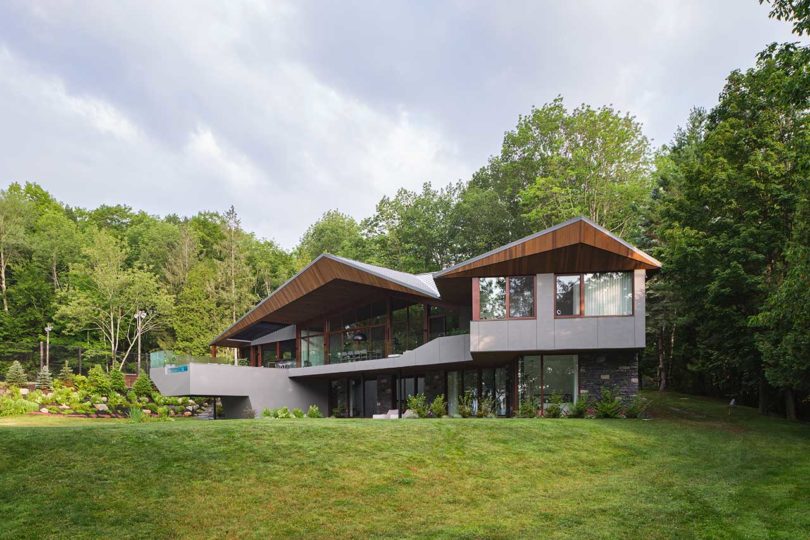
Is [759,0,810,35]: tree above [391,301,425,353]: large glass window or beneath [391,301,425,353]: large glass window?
above

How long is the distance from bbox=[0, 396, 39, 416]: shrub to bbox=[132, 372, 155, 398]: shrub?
560 centimetres

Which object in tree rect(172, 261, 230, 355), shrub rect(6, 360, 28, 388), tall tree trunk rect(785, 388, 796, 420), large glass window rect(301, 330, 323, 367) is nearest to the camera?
tall tree trunk rect(785, 388, 796, 420)

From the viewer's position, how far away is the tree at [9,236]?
4547cm

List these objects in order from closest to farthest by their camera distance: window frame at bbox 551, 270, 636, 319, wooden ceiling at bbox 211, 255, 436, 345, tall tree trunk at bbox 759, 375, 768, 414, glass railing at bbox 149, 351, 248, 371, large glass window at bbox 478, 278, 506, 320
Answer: window frame at bbox 551, 270, 636, 319 < large glass window at bbox 478, 278, 506, 320 < tall tree trunk at bbox 759, 375, 768, 414 < wooden ceiling at bbox 211, 255, 436, 345 < glass railing at bbox 149, 351, 248, 371

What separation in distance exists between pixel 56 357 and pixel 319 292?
27.1 meters

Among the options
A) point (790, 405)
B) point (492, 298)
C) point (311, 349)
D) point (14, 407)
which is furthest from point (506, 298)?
point (14, 407)

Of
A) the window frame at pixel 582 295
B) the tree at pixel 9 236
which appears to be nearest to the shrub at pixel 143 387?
the tree at pixel 9 236

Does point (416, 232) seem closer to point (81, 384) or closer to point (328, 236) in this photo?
point (328, 236)

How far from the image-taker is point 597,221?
114ft

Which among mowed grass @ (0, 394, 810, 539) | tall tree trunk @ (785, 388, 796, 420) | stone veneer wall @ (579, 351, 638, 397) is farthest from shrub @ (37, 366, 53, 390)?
tall tree trunk @ (785, 388, 796, 420)

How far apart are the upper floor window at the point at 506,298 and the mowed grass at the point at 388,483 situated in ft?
16.5

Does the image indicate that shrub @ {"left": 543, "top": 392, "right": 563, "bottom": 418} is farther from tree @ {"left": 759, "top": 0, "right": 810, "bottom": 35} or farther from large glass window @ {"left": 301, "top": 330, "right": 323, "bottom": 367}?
large glass window @ {"left": 301, "top": 330, "right": 323, "bottom": 367}

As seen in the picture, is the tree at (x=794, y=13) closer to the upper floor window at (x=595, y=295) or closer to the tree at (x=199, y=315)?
the upper floor window at (x=595, y=295)

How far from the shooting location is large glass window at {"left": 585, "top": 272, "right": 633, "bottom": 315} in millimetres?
17562
